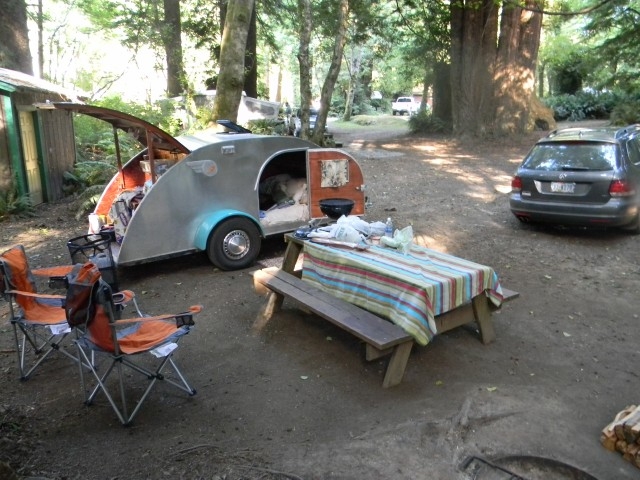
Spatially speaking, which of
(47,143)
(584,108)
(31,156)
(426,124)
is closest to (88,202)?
(31,156)

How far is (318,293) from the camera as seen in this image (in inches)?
194

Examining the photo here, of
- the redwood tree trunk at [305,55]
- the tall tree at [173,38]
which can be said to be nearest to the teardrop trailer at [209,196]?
the redwood tree trunk at [305,55]

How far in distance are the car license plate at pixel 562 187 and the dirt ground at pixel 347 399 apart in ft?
4.25

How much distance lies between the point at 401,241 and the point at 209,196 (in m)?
2.85

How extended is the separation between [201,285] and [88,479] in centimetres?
356

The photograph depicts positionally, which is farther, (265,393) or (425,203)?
(425,203)

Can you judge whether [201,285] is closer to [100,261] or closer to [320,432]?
[100,261]

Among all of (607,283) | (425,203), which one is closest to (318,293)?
(607,283)

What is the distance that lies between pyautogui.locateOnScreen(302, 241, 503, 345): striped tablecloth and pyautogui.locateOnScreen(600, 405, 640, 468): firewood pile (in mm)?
1303

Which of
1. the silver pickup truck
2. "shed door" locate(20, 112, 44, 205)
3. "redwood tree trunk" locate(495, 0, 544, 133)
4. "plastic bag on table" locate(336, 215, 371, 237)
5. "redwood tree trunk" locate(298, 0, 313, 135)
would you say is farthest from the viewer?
the silver pickup truck

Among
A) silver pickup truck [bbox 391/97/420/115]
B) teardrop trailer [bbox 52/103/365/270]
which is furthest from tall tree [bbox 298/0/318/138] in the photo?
silver pickup truck [bbox 391/97/420/115]

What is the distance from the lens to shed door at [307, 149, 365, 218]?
736 cm

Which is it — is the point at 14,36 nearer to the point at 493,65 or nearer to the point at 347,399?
the point at 493,65

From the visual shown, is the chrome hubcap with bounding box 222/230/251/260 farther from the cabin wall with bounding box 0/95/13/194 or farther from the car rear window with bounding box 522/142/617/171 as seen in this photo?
the cabin wall with bounding box 0/95/13/194
